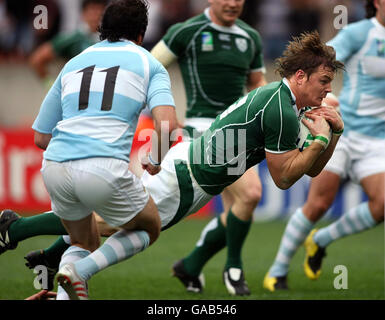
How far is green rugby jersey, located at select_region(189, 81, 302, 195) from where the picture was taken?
179 inches

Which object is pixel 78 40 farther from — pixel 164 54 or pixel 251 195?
pixel 251 195

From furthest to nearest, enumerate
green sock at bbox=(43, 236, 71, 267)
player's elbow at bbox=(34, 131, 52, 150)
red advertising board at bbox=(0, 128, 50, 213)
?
1. red advertising board at bbox=(0, 128, 50, 213)
2. green sock at bbox=(43, 236, 71, 267)
3. player's elbow at bbox=(34, 131, 52, 150)

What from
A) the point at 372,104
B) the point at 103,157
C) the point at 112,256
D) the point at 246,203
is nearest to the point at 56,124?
the point at 103,157

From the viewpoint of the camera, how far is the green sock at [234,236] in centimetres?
624

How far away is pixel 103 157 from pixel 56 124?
1.76 feet

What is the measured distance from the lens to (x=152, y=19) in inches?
529

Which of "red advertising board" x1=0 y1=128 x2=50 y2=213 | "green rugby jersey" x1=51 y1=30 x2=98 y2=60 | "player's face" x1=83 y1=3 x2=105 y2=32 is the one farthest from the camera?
"red advertising board" x1=0 y1=128 x2=50 y2=213

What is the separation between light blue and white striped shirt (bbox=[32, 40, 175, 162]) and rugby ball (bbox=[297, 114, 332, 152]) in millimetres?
867

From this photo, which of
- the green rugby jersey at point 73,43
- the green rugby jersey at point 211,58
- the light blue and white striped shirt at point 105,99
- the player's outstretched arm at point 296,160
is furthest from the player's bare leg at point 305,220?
the green rugby jersey at point 73,43

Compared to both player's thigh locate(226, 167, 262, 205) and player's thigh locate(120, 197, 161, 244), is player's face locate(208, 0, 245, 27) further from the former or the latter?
player's thigh locate(120, 197, 161, 244)

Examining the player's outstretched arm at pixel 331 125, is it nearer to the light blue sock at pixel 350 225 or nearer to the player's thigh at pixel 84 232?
the player's thigh at pixel 84 232

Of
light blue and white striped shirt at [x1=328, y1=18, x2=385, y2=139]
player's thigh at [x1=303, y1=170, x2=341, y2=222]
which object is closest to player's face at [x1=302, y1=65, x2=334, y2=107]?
light blue and white striped shirt at [x1=328, y1=18, x2=385, y2=139]

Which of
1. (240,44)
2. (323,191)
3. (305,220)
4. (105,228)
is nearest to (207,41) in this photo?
(240,44)
